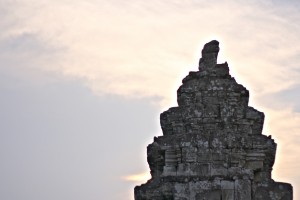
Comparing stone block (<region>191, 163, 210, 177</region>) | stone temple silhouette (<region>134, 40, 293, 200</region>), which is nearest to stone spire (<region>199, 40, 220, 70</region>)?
stone temple silhouette (<region>134, 40, 293, 200</region>)

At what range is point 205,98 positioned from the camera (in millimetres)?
21141

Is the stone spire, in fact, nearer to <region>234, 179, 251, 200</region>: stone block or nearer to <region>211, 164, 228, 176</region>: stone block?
<region>211, 164, 228, 176</region>: stone block

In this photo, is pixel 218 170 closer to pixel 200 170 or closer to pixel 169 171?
pixel 200 170

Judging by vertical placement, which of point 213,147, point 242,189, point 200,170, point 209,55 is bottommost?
point 242,189

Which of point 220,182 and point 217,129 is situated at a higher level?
point 217,129

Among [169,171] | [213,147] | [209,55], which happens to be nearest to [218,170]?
[213,147]

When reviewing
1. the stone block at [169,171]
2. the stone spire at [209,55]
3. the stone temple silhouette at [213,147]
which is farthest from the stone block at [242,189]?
the stone spire at [209,55]

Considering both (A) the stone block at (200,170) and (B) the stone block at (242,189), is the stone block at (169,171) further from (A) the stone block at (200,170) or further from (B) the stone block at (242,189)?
(B) the stone block at (242,189)

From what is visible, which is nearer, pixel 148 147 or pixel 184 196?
pixel 184 196

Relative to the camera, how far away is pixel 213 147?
67.6 ft

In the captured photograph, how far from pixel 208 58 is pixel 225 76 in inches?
25.9

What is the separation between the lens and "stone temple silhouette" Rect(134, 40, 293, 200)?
20.4 metres

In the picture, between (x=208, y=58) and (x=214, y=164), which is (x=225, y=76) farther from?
(x=214, y=164)

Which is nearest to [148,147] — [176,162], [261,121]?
[176,162]
